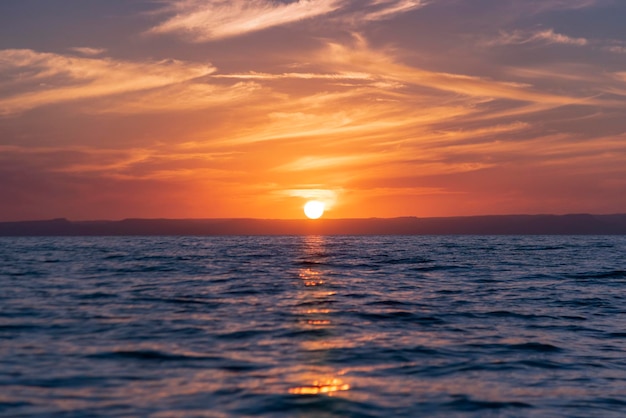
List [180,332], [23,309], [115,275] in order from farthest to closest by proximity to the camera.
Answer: [115,275] < [23,309] < [180,332]

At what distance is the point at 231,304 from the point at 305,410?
15.1m

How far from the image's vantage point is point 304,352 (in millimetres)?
16953

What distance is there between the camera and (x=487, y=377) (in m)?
14.9

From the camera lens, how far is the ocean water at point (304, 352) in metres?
12.3

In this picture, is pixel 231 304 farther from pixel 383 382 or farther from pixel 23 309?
pixel 383 382

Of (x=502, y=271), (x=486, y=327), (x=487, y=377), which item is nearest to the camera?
(x=487, y=377)

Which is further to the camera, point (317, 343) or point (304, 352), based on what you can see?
point (317, 343)

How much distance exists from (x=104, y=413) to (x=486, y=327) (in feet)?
47.1

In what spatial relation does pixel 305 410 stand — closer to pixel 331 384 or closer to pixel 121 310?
pixel 331 384

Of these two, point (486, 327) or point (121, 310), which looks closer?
point (486, 327)

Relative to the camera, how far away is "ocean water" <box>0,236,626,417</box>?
12.3 m

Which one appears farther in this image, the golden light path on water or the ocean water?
the golden light path on water

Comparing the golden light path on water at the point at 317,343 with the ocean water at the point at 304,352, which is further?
the golden light path on water at the point at 317,343

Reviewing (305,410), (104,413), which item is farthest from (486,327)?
(104,413)
